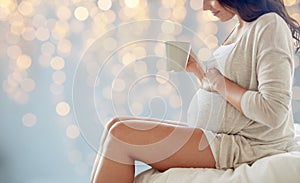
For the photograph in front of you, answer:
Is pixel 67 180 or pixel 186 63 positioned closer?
pixel 186 63

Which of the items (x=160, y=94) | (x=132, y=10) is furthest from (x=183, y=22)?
(x=160, y=94)

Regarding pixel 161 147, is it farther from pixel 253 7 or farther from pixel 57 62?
pixel 57 62

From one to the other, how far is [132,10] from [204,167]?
0.94 m

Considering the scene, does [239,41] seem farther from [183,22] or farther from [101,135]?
[183,22]

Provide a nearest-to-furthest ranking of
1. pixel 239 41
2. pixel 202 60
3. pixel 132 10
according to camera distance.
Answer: pixel 239 41 < pixel 202 60 < pixel 132 10

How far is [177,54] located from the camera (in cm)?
118

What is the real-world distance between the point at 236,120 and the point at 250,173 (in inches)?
6.7

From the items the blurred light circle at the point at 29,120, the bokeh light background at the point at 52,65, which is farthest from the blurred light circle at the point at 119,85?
the blurred light circle at the point at 29,120

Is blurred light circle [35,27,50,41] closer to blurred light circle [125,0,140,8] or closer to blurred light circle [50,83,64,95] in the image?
blurred light circle [50,83,64,95]

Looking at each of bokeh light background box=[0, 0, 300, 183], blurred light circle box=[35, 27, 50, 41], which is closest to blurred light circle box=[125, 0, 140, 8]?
bokeh light background box=[0, 0, 300, 183]

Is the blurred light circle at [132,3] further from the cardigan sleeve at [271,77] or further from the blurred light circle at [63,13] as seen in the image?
the cardigan sleeve at [271,77]

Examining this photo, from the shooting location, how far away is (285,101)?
1.07m

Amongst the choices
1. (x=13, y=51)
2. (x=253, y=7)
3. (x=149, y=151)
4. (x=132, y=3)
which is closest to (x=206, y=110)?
(x=149, y=151)

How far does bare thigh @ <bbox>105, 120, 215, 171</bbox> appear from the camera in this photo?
43.7 inches
